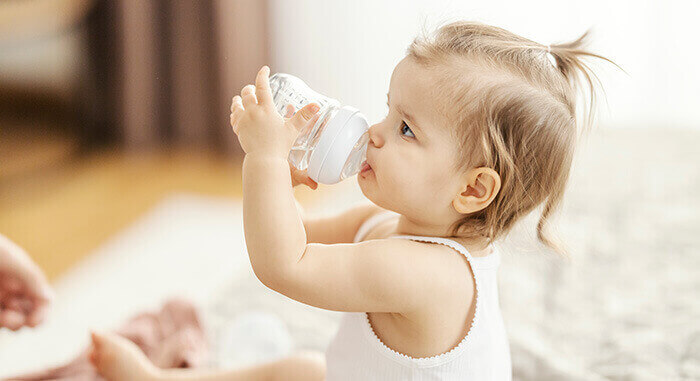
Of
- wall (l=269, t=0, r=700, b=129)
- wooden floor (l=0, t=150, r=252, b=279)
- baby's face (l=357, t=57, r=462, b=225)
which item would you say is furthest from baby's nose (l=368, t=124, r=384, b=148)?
wall (l=269, t=0, r=700, b=129)

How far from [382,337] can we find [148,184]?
5.85ft

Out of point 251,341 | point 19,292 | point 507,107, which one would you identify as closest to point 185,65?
point 251,341

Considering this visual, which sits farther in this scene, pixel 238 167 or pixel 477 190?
pixel 238 167

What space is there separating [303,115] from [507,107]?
0.22 m

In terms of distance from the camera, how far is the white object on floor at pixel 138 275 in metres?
1.53

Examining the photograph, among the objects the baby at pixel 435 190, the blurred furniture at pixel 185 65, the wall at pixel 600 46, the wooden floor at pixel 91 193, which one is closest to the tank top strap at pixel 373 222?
the baby at pixel 435 190

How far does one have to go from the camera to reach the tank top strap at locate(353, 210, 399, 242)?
1.08m

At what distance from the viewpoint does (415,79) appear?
0.87 meters

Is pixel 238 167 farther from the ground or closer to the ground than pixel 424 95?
closer to the ground

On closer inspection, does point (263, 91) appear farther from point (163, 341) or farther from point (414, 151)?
point (163, 341)

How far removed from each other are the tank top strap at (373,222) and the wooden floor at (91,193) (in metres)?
1.05

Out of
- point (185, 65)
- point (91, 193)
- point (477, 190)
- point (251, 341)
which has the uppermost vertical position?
point (477, 190)

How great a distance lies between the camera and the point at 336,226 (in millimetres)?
1115

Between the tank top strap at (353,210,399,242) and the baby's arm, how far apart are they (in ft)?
0.06
